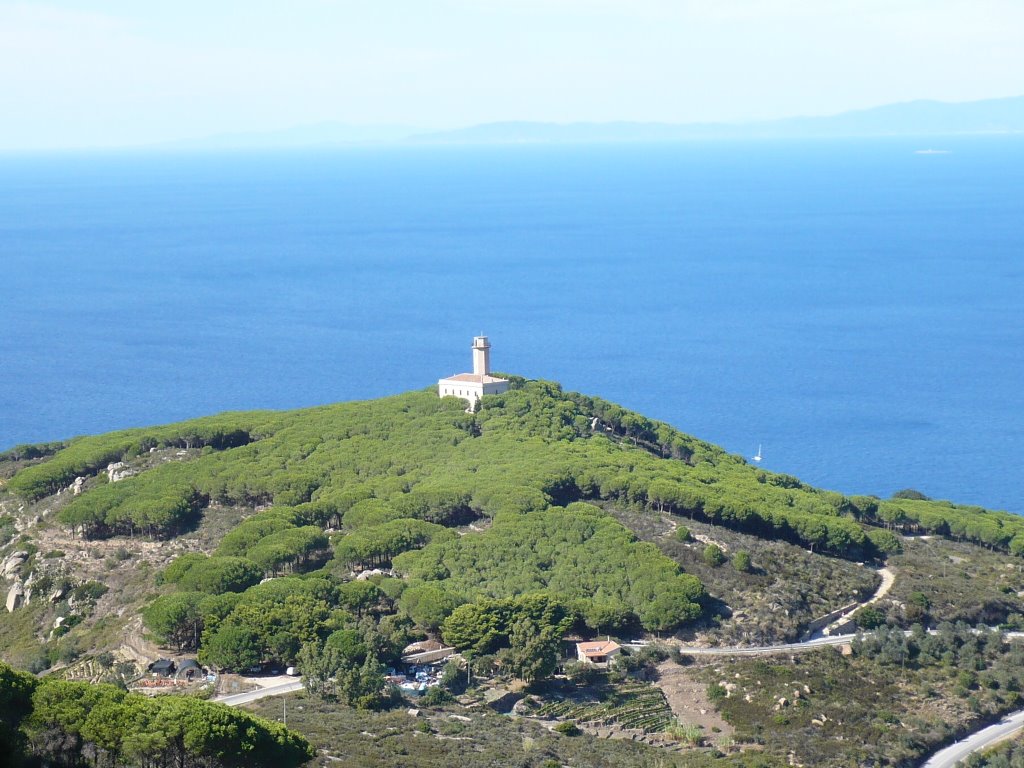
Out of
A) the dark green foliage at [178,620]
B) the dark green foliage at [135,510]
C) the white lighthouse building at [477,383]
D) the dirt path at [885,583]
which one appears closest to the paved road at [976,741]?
the dirt path at [885,583]

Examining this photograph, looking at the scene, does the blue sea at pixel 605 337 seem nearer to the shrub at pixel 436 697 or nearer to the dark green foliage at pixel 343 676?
the shrub at pixel 436 697

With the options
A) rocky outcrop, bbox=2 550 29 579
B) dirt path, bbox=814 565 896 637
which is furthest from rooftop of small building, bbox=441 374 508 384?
rocky outcrop, bbox=2 550 29 579

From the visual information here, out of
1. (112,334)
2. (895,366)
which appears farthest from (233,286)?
(895,366)

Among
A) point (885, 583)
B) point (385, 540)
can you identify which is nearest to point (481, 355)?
point (385, 540)

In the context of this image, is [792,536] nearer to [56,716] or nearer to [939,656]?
[939,656]

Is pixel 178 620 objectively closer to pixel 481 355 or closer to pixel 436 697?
pixel 436 697

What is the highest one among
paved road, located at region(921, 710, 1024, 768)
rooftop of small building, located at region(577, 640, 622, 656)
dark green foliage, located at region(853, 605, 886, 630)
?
rooftop of small building, located at region(577, 640, 622, 656)

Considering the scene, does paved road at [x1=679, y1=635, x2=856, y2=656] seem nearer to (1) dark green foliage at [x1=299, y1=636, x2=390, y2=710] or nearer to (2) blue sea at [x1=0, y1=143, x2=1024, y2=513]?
(1) dark green foliage at [x1=299, y1=636, x2=390, y2=710]
